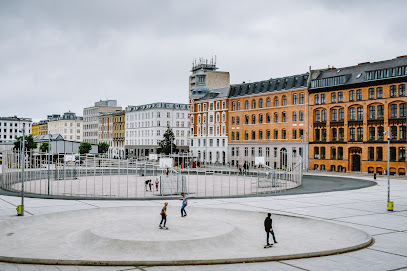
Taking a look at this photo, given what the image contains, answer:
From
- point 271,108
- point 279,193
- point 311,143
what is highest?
point 271,108

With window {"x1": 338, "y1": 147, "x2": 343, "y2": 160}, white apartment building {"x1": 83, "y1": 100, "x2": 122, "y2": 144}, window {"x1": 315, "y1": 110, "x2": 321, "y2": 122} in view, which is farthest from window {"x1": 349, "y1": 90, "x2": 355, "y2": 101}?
white apartment building {"x1": 83, "y1": 100, "x2": 122, "y2": 144}

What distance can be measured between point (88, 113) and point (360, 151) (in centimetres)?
13032

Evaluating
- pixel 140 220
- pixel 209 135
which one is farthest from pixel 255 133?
pixel 140 220

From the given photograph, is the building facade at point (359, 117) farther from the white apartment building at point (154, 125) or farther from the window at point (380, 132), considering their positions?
the white apartment building at point (154, 125)

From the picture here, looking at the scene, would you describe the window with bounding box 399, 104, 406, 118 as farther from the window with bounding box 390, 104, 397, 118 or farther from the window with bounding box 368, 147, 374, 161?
the window with bounding box 368, 147, 374, 161

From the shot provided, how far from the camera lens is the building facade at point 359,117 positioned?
67.0m

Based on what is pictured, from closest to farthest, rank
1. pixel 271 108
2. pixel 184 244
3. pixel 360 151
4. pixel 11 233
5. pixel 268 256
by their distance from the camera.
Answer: pixel 268 256
pixel 184 244
pixel 11 233
pixel 360 151
pixel 271 108

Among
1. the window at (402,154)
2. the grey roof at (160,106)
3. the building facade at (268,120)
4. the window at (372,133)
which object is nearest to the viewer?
the window at (402,154)

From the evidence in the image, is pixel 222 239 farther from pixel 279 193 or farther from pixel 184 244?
pixel 279 193

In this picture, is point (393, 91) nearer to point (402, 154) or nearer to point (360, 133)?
point (360, 133)

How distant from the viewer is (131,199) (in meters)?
38.0

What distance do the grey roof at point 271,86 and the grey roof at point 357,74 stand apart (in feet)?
8.75

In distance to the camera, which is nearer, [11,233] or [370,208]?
[11,233]

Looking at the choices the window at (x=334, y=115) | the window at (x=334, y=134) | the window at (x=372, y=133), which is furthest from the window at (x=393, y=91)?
the window at (x=334, y=134)
